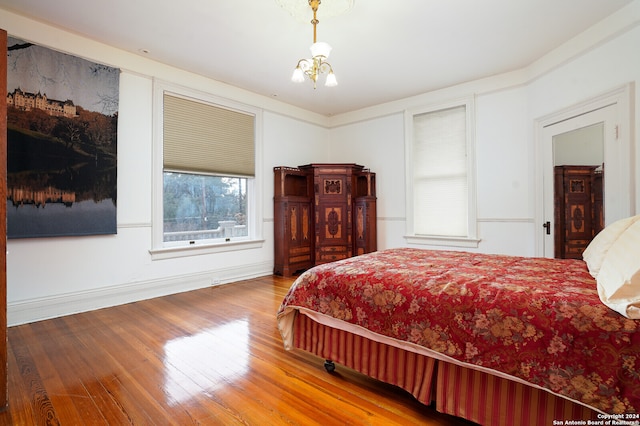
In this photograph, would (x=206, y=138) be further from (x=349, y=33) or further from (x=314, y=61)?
(x=314, y=61)

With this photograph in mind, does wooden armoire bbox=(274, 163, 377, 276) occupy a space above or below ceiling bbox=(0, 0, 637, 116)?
below

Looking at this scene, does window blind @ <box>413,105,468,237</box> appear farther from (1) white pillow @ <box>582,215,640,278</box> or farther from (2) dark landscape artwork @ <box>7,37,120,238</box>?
(2) dark landscape artwork @ <box>7,37,120,238</box>

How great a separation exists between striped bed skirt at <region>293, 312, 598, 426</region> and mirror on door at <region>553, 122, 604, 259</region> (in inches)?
102

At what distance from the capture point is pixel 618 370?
1114mm

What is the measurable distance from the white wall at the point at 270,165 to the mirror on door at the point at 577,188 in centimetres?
35

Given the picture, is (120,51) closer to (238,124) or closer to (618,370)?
(238,124)

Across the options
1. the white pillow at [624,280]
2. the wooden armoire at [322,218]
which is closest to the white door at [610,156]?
the white pillow at [624,280]

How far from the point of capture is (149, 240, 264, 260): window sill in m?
3.89

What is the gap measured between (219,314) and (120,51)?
10.4 feet

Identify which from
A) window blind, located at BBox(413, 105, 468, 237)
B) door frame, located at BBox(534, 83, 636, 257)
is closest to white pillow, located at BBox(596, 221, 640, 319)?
door frame, located at BBox(534, 83, 636, 257)

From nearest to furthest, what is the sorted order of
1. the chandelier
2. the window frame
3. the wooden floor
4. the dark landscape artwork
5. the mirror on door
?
the wooden floor < the chandelier < the dark landscape artwork < the mirror on door < the window frame

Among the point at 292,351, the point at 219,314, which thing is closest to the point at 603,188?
the point at 292,351

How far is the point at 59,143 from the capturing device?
309cm

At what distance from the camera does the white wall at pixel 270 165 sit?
117 inches
